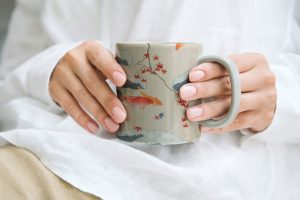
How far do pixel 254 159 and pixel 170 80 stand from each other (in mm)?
224

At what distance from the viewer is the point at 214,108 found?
59 cm

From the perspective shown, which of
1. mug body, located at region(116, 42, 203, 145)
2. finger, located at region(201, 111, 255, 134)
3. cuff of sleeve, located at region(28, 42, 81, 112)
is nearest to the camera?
mug body, located at region(116, 42, 203, 145)

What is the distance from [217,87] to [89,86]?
19cm

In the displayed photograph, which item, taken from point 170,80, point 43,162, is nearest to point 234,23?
point 170,80

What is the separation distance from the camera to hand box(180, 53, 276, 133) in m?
0.57

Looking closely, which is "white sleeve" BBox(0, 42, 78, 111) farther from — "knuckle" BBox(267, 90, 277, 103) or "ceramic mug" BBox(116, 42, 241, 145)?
"knuckle" BBox(267, 90, 277, 103)

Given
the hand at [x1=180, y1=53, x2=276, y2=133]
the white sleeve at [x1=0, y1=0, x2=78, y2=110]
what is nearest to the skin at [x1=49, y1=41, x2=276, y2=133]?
the hand at [x1=180, y1=53, x2=276, y2=133]

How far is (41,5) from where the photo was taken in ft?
3.15

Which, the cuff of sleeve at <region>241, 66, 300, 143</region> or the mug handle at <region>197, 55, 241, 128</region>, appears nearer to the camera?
the mug handle at <region>197, 55, 241, 128</region>

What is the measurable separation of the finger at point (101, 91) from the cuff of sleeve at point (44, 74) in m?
0.10

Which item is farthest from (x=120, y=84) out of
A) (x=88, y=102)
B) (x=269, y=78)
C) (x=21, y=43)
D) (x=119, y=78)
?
(x=21, y=43)

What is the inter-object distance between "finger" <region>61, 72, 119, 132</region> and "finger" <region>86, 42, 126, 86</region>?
0.05m

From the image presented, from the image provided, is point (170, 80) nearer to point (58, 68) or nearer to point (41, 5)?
point (58, 68)

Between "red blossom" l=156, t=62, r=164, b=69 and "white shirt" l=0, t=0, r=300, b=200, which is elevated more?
"red blossom" l=156, t=62, r=164, b=69
